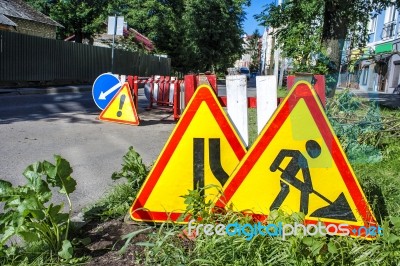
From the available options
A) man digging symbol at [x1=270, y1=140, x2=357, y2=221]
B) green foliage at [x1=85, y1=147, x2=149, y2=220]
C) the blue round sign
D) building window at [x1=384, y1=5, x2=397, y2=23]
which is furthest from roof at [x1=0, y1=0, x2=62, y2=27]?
man digging symbol at [x1=270, y1=140, x2=357, y2=221]

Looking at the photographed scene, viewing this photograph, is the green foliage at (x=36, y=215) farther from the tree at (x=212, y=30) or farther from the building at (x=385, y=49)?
the tree at (x=212, y=30)

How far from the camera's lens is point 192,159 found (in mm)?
2725

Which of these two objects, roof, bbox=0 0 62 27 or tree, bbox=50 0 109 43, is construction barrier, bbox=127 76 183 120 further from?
tree, bbox=50 0 109 43

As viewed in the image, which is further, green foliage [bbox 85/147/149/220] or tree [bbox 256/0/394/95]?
tree [bbox 256/0/394/95]

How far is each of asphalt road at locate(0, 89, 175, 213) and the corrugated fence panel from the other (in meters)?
6.07

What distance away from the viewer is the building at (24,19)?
28.7 m

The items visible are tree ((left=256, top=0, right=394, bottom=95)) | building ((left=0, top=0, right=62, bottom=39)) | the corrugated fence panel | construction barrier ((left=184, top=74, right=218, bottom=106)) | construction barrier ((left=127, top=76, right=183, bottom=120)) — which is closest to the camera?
construction barrier ((left=184, top=74, right=218, bottom=106))

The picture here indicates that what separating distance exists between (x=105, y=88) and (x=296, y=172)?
7.41 meters

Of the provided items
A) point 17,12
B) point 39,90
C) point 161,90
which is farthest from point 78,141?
point 17,12

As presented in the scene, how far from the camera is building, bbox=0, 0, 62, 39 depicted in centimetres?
2872

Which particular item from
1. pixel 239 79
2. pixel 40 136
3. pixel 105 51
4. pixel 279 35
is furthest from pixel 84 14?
pixel 239 79

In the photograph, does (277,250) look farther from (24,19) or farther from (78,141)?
(24,19)

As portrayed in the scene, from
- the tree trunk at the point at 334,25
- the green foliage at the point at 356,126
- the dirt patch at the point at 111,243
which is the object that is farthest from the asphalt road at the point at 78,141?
the tree trunk at the point at 334,25

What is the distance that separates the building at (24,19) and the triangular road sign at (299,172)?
92.2ft
